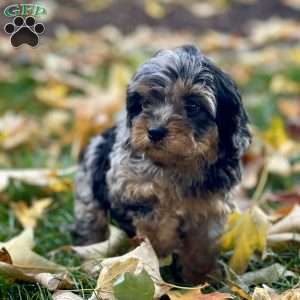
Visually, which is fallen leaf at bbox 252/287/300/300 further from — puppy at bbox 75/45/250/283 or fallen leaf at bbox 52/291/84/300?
fallen leaf at bbox 52/291/84/300

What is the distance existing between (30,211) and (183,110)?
1625mm

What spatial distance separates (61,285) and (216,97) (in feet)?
4.03

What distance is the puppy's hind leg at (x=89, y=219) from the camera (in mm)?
4680

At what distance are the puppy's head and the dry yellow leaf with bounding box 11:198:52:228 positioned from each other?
1.21 m

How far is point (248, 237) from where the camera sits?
408 cm

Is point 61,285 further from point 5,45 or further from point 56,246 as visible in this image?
point 5,45

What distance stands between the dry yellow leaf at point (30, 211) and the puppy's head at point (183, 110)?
47.8 inches

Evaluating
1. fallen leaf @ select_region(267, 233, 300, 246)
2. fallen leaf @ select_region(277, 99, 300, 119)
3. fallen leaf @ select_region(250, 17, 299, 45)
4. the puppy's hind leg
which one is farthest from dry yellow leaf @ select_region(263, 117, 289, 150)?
fallen leaf @ select_region(250, 17, 299, 45)

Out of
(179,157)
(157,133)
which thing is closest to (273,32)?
(179,157)

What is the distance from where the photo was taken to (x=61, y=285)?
11.9 ft

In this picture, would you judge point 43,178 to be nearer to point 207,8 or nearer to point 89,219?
point 89,219

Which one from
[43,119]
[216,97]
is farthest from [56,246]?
[43,119]

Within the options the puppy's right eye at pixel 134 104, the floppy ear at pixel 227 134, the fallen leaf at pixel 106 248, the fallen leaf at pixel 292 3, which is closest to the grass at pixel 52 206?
the fallen leaf at pixel 106 248

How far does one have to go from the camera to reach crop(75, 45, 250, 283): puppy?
3.74m
